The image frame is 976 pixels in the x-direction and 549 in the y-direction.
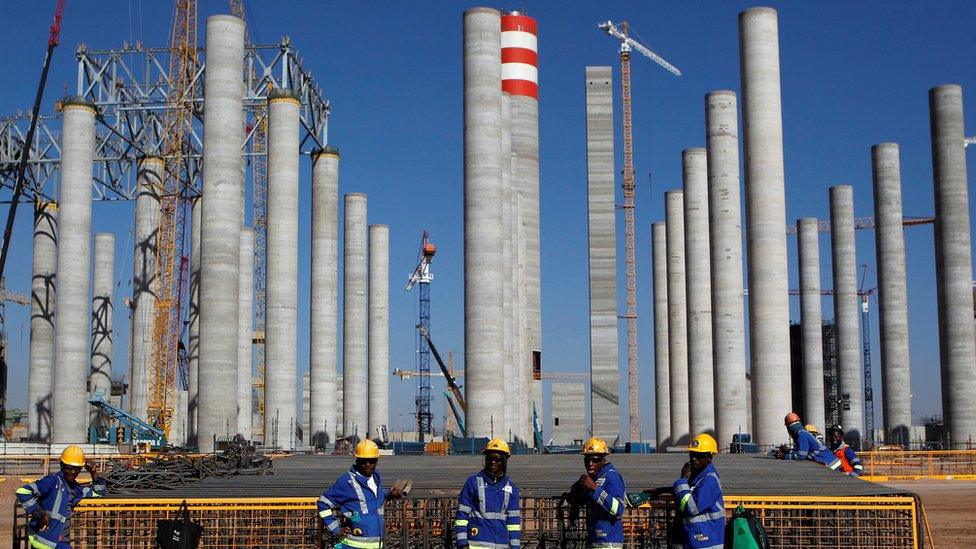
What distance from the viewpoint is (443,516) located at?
44.8ft

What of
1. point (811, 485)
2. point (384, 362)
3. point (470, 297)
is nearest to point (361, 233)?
point (384, 362)

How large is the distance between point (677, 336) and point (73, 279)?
30802 millimetres

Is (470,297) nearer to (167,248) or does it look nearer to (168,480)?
(168,480)

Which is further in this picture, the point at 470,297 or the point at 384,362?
the point at 384,362

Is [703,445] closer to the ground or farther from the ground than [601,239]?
closer to the ground

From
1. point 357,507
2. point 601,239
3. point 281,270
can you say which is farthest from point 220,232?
point 357,507

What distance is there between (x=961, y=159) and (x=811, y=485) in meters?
41.9

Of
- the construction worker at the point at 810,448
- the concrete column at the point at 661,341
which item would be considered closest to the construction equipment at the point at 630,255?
the concrete column at the point at 661,341

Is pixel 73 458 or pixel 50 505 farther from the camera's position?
pixel 73 458

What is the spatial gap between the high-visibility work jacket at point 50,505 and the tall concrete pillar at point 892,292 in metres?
53.1

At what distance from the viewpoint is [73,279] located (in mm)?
54000

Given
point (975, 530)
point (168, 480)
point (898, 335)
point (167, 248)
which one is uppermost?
point (167, 248)

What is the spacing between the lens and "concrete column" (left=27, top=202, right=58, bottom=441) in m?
69.2

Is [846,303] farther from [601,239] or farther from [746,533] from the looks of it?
[746,533]
